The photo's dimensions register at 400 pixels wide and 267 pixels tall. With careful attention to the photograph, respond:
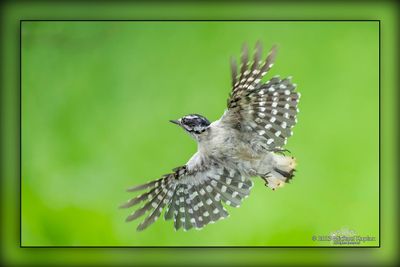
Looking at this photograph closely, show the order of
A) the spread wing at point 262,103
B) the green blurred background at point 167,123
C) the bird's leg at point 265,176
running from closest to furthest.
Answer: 1. the spread wing at point 262,103
2. the bird's leg at point 265,176
3. the green blurred background at point 167,123

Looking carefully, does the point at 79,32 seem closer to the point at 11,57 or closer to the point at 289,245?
the point at 11,57

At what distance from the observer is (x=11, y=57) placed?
26.6 feet

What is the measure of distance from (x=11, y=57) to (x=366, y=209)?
297 centimetres

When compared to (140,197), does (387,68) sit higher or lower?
higher

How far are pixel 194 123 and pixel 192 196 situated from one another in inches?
27.2

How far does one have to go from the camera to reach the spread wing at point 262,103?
297 inches

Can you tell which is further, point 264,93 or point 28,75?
point 28,75

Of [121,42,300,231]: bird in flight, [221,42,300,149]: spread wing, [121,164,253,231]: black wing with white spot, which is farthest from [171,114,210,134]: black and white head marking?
[121,164,253,231]: black wing with white spot

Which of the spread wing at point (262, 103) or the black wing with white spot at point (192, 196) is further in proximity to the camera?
the black wing with white spot at point (192, 196)

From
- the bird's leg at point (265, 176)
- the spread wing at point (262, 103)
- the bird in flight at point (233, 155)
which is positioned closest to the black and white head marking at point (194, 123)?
the bird in flight at point (233, 155)

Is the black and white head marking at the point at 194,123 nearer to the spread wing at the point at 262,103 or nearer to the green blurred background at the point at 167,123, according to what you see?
the spread wing at the point at 262,103

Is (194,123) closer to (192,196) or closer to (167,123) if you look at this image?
(167,123)

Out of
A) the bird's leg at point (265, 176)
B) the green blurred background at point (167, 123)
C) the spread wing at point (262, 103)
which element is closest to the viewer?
the spread wing at point (262, 103)
